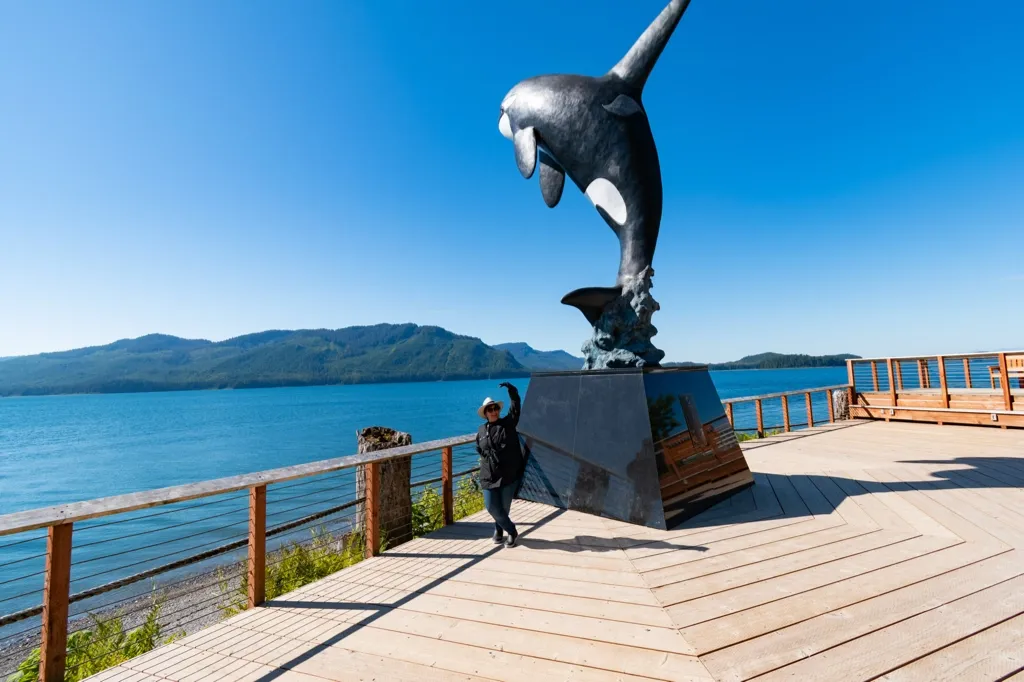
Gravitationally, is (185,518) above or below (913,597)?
below

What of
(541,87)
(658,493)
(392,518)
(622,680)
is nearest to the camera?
(622,680)

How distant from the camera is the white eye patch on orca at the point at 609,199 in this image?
17.4 ft

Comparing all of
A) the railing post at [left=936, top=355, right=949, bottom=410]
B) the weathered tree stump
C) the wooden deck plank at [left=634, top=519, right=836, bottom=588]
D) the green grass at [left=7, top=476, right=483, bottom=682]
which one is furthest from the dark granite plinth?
the railing post at [left=936, top=355, right=949, bottom=410]

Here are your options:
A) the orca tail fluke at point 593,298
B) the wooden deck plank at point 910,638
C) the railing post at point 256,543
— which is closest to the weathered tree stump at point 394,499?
the railing post at point 256,543

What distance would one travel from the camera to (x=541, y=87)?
5695 millimetres

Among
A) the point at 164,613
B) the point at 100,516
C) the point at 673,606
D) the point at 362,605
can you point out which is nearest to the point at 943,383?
the point at 673,606

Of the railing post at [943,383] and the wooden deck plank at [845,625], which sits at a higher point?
the railing post at [943,383]

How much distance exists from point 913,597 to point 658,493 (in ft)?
5.90

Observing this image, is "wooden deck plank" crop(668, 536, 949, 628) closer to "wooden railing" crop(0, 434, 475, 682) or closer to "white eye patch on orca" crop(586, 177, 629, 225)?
"wooden railing" crop(0, 434, 475, 682)

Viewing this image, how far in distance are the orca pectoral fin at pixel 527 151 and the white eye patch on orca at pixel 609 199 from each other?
2.47 feet

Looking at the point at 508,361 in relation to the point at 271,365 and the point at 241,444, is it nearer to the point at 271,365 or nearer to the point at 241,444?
the point at 271,365

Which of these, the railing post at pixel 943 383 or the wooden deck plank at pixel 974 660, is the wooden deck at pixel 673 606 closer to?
the wooden deck plank at pixel 974 660

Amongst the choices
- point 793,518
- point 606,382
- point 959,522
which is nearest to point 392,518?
point 606,382

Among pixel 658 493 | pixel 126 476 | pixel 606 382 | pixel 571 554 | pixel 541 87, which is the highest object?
pixel 541 87
